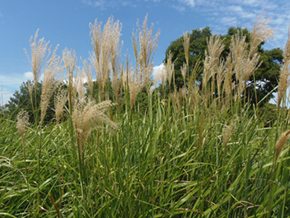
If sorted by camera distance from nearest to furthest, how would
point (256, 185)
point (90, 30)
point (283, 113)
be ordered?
point (256, 185), point (90, 30), point (283, 113)

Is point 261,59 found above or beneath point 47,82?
above

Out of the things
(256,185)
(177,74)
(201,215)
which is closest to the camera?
(201,215)

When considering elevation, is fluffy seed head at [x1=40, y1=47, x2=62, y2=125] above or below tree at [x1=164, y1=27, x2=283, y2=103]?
below

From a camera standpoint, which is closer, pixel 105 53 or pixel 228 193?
pixel 228 193

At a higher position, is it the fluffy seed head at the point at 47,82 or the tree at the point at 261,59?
the tree at the point at 261,59

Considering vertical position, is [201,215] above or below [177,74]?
below

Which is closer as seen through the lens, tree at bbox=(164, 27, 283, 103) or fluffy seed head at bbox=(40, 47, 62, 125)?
fluffy seed head at bbox=(40, 47, 62, 125)

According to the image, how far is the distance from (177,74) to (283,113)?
25401 mm

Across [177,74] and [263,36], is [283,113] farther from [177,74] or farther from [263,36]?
[177,74]

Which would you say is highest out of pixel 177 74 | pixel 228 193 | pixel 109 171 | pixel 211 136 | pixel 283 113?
pixel 177 74

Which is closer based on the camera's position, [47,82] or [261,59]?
[47,82]

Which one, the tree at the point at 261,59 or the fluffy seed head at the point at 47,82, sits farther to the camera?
the tree at the point at 261,59

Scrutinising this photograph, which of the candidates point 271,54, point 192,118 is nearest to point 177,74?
point 271,54

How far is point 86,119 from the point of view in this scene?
Answer: 56.2 inches
